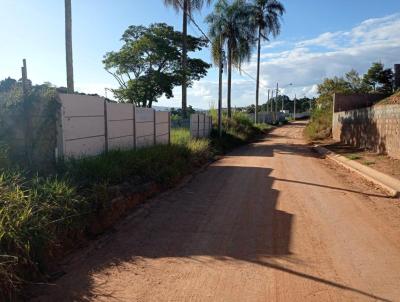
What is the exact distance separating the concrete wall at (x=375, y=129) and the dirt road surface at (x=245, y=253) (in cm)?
803

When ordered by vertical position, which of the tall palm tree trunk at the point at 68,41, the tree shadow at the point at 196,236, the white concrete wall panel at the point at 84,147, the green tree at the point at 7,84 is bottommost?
the tree shadow at the point at 196,236

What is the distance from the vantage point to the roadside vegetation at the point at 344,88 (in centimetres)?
4247

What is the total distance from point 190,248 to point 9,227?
8.05 feet

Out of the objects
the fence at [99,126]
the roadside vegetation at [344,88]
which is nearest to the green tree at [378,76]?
the roadside vegetation at [344,88]

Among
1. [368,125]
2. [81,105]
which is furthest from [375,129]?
[81,105]

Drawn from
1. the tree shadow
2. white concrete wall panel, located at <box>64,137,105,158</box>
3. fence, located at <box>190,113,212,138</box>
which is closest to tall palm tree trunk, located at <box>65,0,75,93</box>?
white concrete wall panel, located at <box>64,137,105,158</box>

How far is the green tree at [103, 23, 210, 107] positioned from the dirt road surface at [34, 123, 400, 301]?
90.4 ft

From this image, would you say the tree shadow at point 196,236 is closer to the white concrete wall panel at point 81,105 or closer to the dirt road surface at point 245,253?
the dirt road surface at point 245,253

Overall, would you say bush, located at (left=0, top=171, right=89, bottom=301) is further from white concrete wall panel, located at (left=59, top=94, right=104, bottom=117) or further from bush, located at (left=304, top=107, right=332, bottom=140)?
bush, located at (left=304, top=107, right=332, bottom=140)

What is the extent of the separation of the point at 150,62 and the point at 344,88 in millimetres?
29165

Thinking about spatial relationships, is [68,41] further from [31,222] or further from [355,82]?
[355,82]

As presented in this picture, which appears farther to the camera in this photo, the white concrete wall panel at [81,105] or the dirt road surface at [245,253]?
the white concrete wall panel at [81,105]

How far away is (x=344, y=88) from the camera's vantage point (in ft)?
183

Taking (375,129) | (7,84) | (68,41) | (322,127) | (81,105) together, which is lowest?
(322,127)
